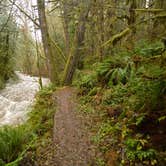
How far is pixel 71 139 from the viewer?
667 cm

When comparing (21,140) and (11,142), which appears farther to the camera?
(21,140)

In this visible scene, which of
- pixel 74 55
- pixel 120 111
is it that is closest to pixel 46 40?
pixel 74 55

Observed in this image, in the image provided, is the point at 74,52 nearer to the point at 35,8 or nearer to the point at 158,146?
the point at 35,8

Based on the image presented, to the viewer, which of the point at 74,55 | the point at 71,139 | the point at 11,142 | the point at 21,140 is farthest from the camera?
the point at 74,55

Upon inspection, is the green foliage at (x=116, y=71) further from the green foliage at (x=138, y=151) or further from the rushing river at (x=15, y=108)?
the green foliage at (x=138, y=151)

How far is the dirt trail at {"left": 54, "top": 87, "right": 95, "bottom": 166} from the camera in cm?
573

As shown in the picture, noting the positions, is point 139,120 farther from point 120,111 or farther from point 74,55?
point 74,55

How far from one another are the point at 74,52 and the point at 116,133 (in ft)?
25.7

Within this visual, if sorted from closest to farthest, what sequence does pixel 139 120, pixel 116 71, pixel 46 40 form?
pixel 139 120, pixel 116 71, pixel 46 40

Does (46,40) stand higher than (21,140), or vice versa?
(46,40)

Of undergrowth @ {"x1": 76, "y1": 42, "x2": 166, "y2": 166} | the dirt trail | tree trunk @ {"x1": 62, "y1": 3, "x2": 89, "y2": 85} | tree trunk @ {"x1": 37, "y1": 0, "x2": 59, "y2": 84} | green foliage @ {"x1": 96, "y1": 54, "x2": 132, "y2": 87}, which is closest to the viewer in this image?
undergrowth @ {"x1": 76, "y1": 42, "x2": 166, "y2": 166}

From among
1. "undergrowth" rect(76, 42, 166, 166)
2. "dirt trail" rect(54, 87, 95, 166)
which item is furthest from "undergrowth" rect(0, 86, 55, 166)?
"undergrowth" rect(76, 42, 166, 166)

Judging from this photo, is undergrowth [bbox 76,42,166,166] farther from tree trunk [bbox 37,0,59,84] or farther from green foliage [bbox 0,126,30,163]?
tree trunk [bbox 37,0,59,84]

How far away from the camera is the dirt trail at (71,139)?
18.8ft
